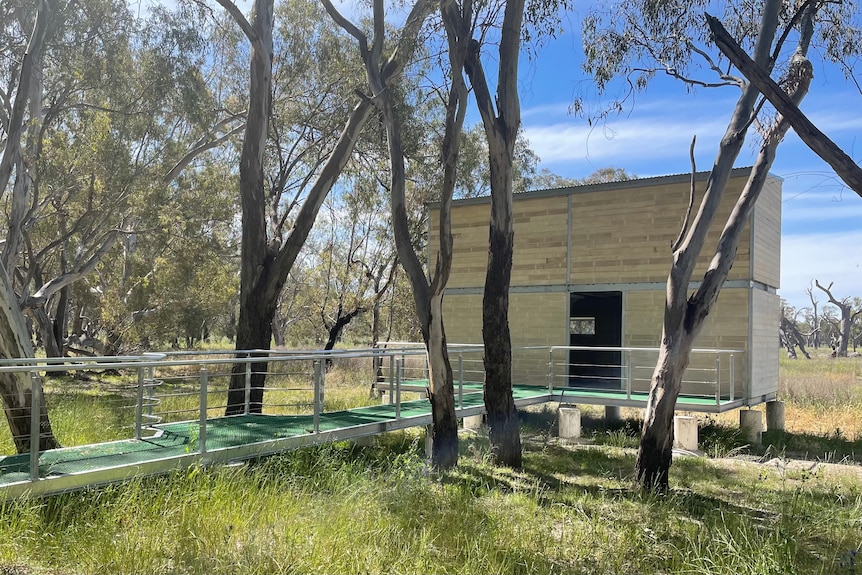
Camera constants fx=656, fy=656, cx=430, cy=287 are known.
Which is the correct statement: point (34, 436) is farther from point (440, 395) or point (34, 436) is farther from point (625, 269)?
point (625, 269)

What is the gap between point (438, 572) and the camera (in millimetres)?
4078

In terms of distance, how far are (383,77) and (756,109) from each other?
15.3 feet

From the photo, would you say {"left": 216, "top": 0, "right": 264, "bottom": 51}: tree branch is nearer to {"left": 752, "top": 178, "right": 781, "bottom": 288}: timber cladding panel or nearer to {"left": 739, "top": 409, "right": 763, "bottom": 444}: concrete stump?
{"left": 752, "top": 178, "right": 781, "bottom": 288}: timber cladding panel

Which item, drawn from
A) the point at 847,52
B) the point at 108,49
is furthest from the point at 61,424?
the point at 847,52

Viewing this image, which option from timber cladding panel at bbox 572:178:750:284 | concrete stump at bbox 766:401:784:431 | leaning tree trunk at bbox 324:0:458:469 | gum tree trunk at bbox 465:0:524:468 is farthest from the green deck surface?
timber cladding panel at bbox 572:178:750:284

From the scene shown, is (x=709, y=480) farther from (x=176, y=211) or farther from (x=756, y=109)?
(x=176, y=211)

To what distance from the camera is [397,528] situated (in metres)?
4.72

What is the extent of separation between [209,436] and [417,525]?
3.12m

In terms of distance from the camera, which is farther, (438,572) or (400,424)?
(400,424)

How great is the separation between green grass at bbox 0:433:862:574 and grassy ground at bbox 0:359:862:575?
1cm

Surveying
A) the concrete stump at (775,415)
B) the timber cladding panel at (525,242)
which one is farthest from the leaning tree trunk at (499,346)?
the concrete stump at (775,415)

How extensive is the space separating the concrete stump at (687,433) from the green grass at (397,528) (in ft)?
10.5

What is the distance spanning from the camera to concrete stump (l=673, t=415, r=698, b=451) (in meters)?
10.0

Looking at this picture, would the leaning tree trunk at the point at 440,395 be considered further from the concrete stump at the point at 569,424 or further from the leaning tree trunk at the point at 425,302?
the concrete stump at the point at 569,424
